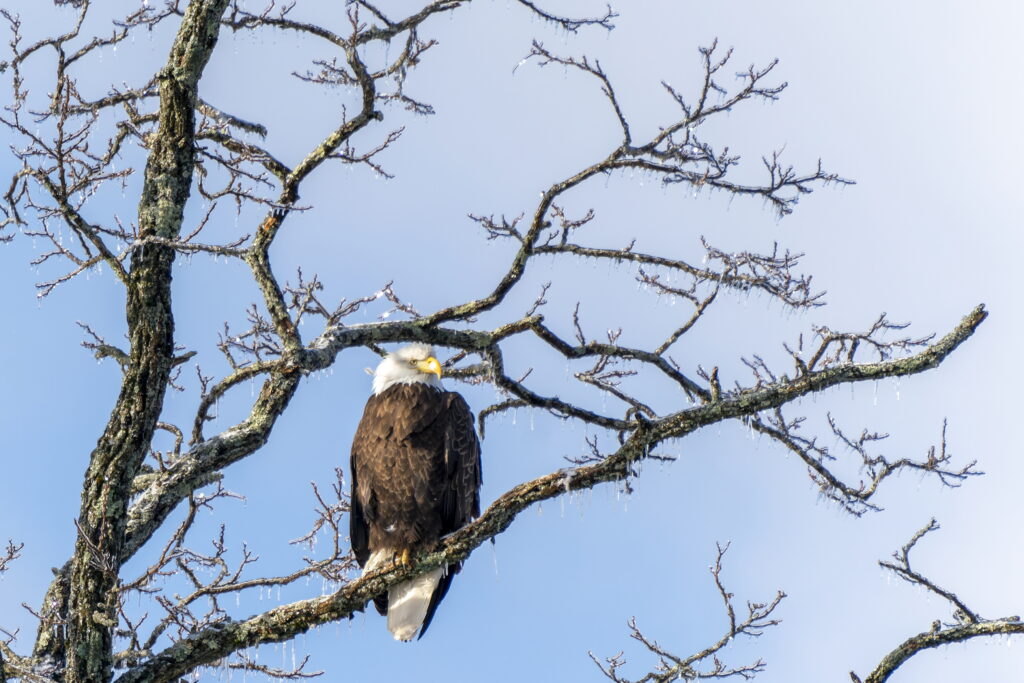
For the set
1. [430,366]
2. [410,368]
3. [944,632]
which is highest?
[410,368]

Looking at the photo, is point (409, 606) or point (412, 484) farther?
point (412, 484)

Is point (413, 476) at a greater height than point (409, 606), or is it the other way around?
point (413, 476)

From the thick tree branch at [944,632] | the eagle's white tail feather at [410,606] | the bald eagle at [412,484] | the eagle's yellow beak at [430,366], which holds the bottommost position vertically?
the thick tree branch at [944,632]

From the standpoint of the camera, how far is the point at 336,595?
4938 mm

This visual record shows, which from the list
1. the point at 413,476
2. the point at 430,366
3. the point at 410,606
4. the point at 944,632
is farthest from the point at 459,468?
the point at 944,632

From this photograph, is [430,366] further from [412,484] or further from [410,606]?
[410,606]

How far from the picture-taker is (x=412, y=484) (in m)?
6.14

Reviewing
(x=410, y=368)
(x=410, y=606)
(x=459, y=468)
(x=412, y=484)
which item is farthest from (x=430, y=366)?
(x=410, y=606)

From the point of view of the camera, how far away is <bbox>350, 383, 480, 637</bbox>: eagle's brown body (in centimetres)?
606

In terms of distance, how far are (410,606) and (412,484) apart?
636 millimetres

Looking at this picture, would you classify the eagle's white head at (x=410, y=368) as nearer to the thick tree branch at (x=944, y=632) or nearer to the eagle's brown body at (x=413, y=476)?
the eagle's brown body at (x=413, y=476)

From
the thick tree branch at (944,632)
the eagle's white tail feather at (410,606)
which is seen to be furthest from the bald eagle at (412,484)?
the thick tree branch at (944,632)

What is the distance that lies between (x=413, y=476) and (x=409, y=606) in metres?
0.70

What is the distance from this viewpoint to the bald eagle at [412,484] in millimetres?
5953
